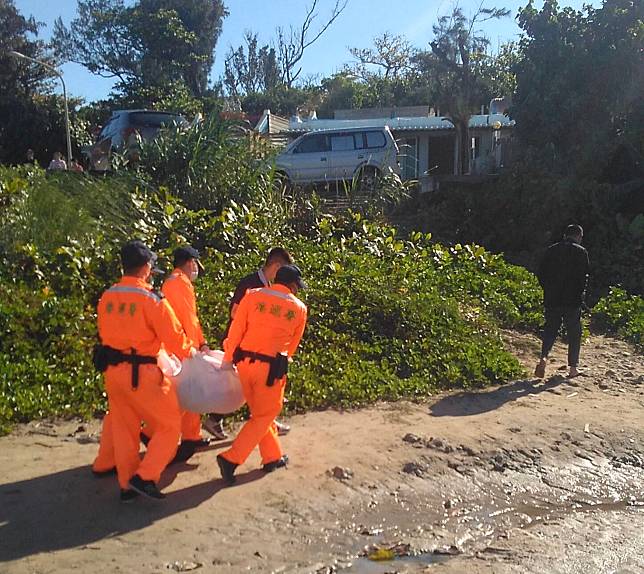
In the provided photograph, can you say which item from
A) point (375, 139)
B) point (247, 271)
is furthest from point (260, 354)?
point (375, 139)

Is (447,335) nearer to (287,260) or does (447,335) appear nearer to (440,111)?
→ (287,260)

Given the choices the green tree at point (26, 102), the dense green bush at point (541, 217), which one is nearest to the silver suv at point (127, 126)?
the dense green bush at point (541, 217)

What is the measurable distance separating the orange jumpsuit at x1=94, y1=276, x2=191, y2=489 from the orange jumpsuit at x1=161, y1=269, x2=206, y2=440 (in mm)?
503

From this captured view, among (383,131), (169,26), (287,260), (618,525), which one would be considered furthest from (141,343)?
(169,26)

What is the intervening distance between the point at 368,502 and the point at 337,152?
15.3 m

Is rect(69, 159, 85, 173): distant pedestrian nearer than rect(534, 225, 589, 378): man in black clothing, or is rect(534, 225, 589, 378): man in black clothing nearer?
rect(534, 225, 589, 378): man in black clothing

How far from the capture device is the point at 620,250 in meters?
17.0

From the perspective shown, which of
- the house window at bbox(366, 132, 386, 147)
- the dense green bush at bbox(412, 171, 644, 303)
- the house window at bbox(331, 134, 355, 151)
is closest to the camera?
the dense green bush at bbox(412, 171, 644, 303)

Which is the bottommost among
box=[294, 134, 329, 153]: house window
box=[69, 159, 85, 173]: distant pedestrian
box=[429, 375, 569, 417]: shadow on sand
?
box=[429, 375, 569, 417]: shadow on sand

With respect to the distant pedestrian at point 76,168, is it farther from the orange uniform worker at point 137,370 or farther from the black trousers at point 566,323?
the orange uniform worker at point 137,370

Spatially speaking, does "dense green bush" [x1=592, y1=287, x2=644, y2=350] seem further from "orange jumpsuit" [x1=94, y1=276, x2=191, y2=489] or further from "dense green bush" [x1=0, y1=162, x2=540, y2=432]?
"orange jumpsuit" [x1=94, y1=276, x2=191, y2=489]

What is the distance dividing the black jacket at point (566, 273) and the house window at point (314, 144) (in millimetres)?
11614

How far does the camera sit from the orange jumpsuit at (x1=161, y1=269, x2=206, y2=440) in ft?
19.0

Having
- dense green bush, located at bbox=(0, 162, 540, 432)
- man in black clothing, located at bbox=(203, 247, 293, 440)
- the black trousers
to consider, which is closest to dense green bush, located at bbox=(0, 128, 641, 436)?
dense green bush, located at bbox=(0, 162, 540, 432)
